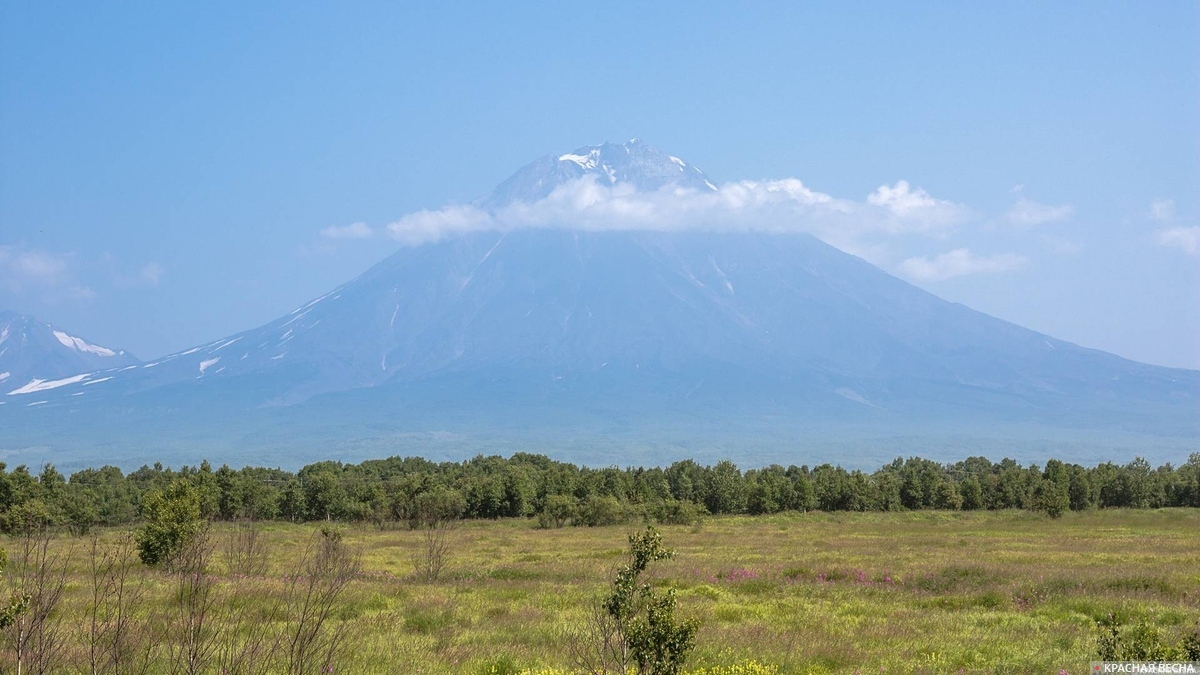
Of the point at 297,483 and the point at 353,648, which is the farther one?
the point at 297,483

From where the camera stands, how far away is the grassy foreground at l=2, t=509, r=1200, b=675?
486 inches

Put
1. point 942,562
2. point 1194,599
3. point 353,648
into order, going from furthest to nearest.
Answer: point 942,562, point 1194,599, point 353,648

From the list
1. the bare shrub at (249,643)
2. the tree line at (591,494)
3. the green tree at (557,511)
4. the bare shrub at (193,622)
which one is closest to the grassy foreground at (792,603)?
the bare shrub at (249,643)

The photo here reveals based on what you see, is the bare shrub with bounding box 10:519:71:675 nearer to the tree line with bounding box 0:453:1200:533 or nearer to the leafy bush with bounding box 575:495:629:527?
the leafy bush with bounding box 575:495:629:527

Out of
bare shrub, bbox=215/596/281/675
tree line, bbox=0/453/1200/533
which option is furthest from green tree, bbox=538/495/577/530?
bare shrub, bbox=215/596/281/675

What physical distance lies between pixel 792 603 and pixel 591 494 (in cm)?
6124

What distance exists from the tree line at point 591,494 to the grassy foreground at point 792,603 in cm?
3458

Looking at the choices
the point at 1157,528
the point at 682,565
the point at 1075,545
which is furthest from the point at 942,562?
the point at 1157,528

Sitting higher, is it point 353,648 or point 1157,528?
point 353,648

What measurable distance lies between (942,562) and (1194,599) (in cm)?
910

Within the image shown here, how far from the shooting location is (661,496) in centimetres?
8550

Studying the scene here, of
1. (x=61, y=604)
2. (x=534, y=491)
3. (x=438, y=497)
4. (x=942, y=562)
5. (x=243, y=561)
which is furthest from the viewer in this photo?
(x=534, y=491)

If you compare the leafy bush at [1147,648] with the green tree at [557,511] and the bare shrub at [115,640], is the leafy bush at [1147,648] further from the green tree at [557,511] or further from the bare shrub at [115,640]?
the green tree at [557,511]

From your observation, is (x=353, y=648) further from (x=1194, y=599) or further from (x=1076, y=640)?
(x=1194, y=599)
